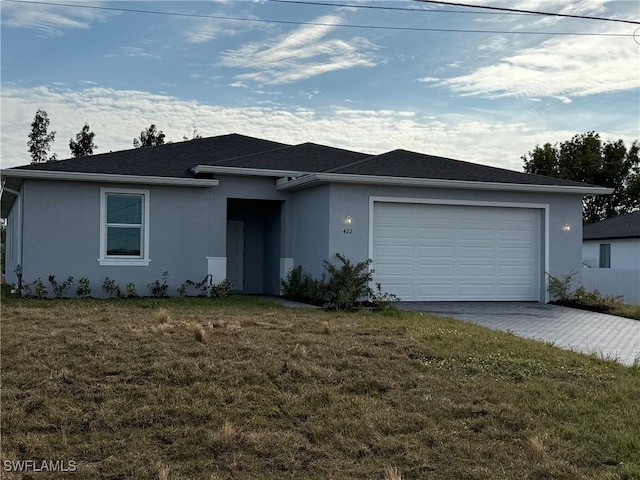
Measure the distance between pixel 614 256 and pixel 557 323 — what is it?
696 inches

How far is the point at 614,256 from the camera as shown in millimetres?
28031

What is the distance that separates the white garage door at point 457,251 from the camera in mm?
14844

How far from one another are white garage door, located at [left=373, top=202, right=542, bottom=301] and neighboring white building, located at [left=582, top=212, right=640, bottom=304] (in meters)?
6.91

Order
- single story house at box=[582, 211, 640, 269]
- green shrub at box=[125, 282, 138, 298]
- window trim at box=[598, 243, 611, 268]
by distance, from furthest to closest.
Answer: window trim at box=[598, 243, 611, 268] → single story house at box=[582, 211, 640, 269] → green shrub at box=[125, 282, 138, 298]

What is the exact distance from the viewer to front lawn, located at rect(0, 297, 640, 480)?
5250 millimetres

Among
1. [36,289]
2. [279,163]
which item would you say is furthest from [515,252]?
[36,289]

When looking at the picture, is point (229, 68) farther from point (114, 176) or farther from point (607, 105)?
point (607, 105)

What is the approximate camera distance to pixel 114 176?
14727mm

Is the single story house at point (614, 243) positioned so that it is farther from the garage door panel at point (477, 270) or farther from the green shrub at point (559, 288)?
the garage door panel at point (477, 270)

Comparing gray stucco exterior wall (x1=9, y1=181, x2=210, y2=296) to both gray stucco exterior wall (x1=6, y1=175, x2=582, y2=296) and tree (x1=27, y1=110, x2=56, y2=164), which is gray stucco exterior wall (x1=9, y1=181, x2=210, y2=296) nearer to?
gray stucco exterior wall (x1=6, y1=175, x2=582, y2=296)

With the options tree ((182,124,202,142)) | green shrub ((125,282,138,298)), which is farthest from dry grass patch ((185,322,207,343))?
tree ((182,124,202,142))

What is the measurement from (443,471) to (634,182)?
39.4 metres

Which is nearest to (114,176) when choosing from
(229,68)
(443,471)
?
(229,68)

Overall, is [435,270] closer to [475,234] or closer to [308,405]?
[475,234]
